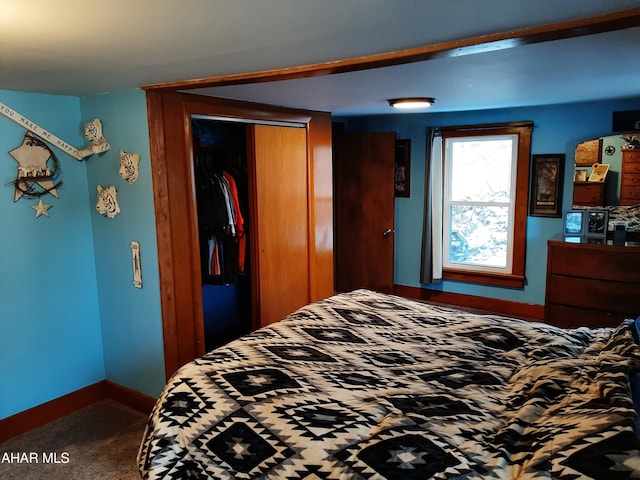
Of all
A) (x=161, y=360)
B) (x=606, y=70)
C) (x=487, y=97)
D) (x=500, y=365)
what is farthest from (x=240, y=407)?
(x=487, y=97)

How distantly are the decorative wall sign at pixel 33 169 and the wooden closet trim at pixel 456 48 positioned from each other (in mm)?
973

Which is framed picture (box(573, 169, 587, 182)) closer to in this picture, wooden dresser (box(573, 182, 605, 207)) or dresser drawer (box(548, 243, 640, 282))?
wooden dresser (box(573, 182, 605, 207))

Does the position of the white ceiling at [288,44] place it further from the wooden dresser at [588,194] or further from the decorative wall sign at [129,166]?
the wooden dresser at [588,194]

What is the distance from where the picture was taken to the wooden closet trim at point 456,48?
53.4 inches

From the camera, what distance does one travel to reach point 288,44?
1615 millimetres

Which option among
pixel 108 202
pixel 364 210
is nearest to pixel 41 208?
pixel 108 202

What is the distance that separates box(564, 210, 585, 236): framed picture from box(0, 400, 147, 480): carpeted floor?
382cm

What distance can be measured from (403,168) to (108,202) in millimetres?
3326

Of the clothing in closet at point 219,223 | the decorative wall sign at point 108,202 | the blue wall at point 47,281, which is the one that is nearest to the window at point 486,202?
the clothing in closet at point 219,223

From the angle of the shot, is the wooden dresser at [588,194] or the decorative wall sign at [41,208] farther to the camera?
the wooden dresser at [588,194]

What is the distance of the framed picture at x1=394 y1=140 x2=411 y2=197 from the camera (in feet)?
16.9

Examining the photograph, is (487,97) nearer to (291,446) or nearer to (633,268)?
(633,268)

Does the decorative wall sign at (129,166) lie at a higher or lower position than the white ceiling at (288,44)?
lower

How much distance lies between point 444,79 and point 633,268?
2356 mm
